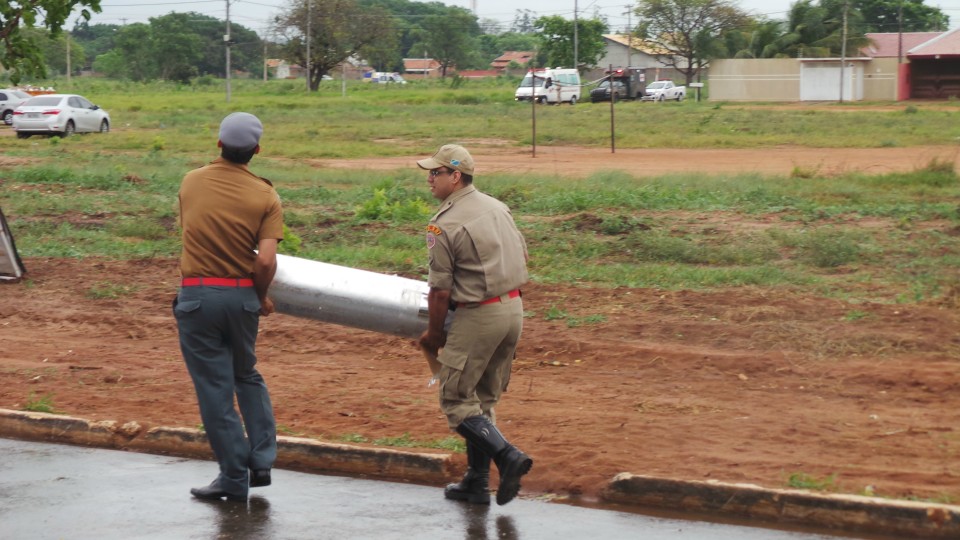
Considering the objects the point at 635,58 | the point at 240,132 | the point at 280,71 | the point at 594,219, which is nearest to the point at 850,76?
the point at 635,58

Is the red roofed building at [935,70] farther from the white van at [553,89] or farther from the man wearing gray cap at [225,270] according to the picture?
the man wearing gray cap at [225,270]

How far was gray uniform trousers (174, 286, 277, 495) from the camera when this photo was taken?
213 inches

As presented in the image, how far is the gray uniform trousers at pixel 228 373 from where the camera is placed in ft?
17.7

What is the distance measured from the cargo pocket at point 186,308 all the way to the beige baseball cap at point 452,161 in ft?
3.83

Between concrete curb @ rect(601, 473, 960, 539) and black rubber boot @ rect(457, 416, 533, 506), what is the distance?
550 millimetres

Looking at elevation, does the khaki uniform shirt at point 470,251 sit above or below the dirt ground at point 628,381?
above

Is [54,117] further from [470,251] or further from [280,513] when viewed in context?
[470,251]

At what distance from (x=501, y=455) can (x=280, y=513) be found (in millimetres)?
1057

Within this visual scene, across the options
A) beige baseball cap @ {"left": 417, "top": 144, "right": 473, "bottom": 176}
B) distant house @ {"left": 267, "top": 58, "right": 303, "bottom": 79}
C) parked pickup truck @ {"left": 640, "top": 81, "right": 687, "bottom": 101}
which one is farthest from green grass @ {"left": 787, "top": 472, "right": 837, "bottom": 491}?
distant house @ {"left": 267, "top": 58, "right": 303, "bottom": 79}

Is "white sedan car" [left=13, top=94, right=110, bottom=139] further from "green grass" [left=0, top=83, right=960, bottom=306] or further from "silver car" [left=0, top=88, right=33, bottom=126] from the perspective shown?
"silver car" [left=0, top=88, right=33, bottom=126]

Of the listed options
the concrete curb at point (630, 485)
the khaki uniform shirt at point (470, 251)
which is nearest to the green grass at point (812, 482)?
the concrete curb at point (630, 485)

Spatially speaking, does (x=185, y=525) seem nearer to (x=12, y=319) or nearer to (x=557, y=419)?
(x=557, y=419)

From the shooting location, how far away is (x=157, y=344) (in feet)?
31.3

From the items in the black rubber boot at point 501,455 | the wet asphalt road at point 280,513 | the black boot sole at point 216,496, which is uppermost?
the black rubber boot at point 501,455
